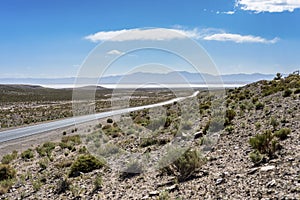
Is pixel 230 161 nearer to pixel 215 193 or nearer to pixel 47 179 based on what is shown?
pixel 215 193

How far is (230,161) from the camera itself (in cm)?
1120

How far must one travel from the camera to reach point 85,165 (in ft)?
46.9

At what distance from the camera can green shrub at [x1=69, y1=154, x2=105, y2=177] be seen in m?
14.1

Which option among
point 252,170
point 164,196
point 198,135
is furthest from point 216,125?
point 164,196

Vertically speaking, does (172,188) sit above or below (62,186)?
above

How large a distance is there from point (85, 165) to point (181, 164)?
516cm

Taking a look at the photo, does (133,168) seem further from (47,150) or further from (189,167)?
(47,150)

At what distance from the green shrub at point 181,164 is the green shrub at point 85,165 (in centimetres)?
360

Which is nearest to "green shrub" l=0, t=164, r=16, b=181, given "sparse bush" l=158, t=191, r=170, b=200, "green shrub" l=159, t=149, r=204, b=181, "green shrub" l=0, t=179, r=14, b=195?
"green shrub" l=0, t=179, r=14, b=195

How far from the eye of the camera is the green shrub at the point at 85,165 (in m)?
14.1

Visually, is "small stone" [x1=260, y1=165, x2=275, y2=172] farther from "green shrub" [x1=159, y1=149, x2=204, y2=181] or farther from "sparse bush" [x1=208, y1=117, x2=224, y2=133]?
"sparse bush" [x1=208, y1=117, x2=224, y2=133]

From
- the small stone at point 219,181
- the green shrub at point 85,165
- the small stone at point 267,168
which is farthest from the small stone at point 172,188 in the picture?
the green shrub at point 85,165

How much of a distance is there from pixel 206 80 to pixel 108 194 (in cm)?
570

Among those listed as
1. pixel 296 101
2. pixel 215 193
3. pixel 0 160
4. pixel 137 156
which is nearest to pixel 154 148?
pixel 137 156
